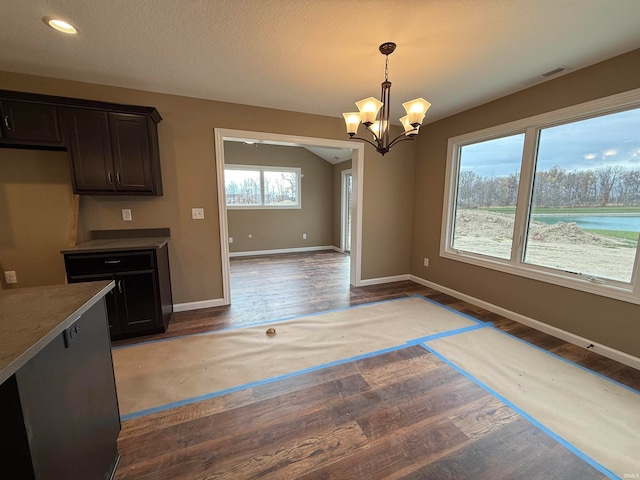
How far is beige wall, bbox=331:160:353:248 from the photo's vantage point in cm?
694

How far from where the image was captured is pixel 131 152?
8.53 feet

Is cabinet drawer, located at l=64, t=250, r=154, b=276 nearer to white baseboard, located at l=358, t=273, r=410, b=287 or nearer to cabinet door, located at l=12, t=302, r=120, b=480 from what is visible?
cabinet door, located at l=12, t=302, r=120, b=480

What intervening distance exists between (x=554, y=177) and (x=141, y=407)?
13.5ft

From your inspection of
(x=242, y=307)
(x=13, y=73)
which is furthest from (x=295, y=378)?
(x=13, y=73)

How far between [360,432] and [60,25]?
3.37m

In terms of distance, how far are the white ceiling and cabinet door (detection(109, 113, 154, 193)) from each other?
1.41 ft

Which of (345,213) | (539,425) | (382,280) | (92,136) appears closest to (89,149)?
(92,136)

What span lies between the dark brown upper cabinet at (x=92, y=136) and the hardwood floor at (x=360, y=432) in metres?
2.21

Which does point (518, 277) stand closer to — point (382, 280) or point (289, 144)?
point (382, 280)

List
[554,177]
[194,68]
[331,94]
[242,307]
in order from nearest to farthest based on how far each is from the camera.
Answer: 1. [194,68]
2. [554,177]
3. [331,94]
4. [242,307]

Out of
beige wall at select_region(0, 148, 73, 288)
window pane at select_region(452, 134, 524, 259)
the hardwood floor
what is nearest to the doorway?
window pane at select_region(452, 134, 524, 259)

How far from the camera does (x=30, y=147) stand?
238 cm

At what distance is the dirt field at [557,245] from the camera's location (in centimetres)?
227

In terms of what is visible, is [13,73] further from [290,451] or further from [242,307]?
[290,451]
